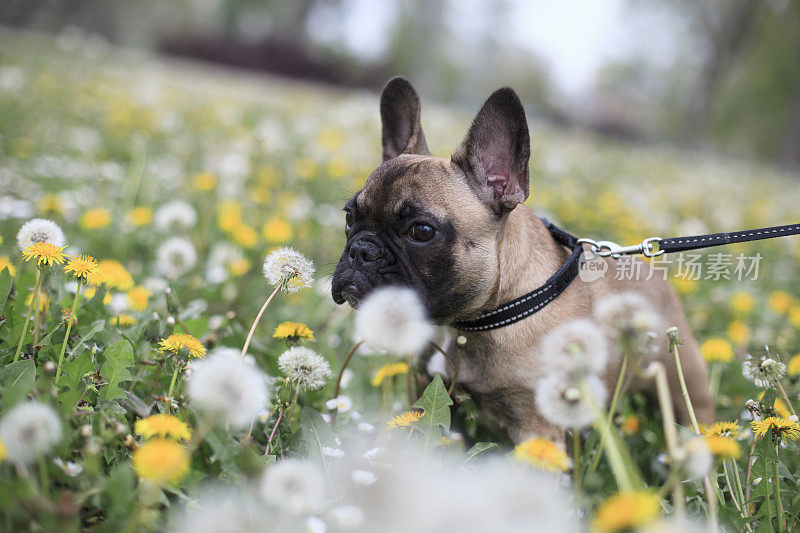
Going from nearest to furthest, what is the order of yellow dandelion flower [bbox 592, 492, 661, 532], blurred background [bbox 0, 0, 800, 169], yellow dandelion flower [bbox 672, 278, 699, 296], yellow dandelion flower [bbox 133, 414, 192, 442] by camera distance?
yellow dandelion flower [bbox 592, 492, 661, 532] → yellow dandelion flower [bbox 133, 414, 192, 442] → yellow dandelion flower [bbox 672, 278, 699, 296] → blurred background [bbox 0, 0, 800, 169]

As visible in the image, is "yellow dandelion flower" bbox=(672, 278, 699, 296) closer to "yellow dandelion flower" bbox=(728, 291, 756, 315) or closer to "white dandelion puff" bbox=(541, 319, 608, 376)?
"yellow dandelion flower" bbox=(728, 291, 756, 315)

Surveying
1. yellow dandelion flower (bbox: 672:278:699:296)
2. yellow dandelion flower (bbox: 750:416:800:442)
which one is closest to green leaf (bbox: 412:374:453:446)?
yellow dandelion flower (bbox: 750:416:800:442)

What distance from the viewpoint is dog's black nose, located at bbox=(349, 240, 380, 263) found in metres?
2.03

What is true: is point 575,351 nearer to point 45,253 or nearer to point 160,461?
point 160,461

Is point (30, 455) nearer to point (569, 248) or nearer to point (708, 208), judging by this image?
point (569, 248)

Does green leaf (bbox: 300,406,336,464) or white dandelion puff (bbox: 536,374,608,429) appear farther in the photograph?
green leaf (bbox: 300,406,336,464)

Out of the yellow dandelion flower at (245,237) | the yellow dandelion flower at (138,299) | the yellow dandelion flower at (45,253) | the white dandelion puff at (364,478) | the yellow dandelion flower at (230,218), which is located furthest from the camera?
the yellow dandelion flower at (230,218)

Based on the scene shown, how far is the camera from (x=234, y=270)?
3.16 metres

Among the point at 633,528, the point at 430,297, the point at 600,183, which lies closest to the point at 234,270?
the point at 430,297

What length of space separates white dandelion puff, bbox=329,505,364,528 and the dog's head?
0.84 metres

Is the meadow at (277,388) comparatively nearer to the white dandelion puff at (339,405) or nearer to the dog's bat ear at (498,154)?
the white dandelion puff at (339,405)

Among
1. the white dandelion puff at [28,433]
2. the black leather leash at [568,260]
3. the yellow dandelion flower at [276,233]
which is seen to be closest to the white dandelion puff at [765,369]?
the black leather leash at [568,260]

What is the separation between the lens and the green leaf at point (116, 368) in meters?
1.59

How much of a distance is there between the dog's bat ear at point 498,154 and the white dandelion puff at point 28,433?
1.55 metres
